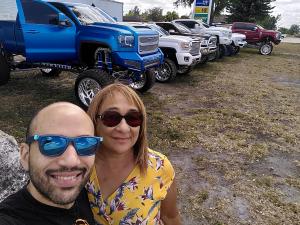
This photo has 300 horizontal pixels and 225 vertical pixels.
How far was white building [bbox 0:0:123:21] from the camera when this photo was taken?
18.1 m

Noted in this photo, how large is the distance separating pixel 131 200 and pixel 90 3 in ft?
80.8

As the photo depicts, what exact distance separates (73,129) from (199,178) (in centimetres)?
309

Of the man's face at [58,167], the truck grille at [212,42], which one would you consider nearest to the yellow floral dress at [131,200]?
the man's face at [58,167]

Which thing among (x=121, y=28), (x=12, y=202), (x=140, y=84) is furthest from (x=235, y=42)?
(x=12, y=202)

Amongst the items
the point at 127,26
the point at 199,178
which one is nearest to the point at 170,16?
the point at 127,26

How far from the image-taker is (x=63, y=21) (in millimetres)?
6605

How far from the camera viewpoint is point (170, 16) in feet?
151

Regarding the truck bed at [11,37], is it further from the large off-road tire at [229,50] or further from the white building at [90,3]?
the large off-road tire at [229,50]

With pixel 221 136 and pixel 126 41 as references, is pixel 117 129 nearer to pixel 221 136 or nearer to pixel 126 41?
pixel 221 136

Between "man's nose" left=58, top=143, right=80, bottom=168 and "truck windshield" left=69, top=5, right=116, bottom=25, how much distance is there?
6119 millimetres

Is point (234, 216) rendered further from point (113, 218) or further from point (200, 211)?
point (113, 218)

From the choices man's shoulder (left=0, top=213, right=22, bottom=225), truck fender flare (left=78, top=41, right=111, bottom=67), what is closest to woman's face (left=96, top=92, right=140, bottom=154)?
man's shoulder (left=0, top=213, right=22, bottom=225)

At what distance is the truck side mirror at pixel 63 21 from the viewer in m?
6.52

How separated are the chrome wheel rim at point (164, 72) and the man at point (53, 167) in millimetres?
8436
